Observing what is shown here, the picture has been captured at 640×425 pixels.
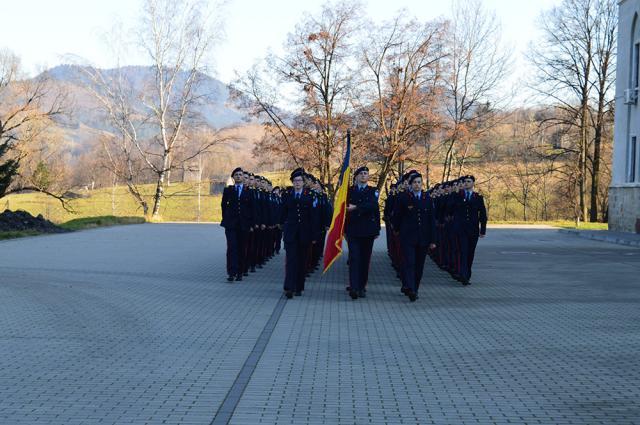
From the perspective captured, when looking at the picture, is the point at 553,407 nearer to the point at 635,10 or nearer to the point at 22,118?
the point at 635,10

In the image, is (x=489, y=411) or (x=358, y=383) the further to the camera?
(x=358, y=383)

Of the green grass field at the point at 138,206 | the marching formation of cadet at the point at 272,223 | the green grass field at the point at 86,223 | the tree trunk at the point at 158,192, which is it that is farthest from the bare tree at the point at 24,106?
the marching formation of cadet at the point at 272,223

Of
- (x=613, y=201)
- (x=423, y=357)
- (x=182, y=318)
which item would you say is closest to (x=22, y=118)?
(x=613, y=201)

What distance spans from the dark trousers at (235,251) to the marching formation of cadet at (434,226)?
8.70 ft

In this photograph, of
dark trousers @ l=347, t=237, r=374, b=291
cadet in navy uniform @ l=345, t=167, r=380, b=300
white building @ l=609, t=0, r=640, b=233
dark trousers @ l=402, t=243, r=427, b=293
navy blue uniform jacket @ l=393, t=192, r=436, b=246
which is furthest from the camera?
white building @ l=609, t=0, r=640, b=233

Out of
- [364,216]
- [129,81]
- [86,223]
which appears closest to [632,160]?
[86,223]

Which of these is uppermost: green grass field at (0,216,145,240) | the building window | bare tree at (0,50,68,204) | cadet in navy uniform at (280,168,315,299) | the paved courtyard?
bare tree at (0,50,68,204)

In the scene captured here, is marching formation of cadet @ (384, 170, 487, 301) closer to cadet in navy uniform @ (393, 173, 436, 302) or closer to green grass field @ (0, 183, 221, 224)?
cadet in navy uniform @ (393, 173, 436, 302)

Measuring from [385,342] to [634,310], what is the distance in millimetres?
4290

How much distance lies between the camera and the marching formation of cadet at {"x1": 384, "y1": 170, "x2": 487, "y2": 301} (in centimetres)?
1272

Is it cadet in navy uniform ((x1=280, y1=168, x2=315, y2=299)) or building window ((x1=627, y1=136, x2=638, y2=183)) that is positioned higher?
building window ((x1=627, y1=136, x2=638, y2=183))

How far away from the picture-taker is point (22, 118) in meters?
39.3

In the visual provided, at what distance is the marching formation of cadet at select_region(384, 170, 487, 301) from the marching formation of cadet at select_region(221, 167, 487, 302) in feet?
0.05

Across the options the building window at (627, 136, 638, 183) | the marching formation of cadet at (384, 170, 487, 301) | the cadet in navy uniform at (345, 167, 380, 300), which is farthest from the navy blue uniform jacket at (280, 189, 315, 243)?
the building window at (627, 136, 638, 183)
